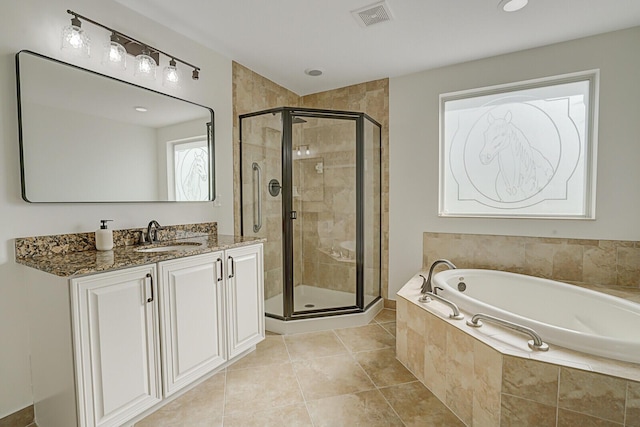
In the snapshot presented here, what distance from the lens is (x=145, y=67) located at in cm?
203

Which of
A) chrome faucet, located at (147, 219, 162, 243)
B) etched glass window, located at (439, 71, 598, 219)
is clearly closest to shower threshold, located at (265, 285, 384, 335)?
chrome faucet, located at (147, 219, 162, 243)

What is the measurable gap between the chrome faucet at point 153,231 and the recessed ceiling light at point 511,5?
276 centimetres

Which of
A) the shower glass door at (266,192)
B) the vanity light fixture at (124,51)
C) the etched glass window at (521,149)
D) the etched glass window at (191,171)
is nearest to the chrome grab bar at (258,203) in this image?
the shower glass door at (266,192)

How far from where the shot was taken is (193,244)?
2.16 meters

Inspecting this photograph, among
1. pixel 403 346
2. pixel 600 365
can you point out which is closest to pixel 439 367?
pixel 403 346

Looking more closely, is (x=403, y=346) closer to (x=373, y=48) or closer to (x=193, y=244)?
(x=193, y=244)

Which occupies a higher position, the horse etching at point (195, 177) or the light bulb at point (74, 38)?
the light bulb at point (74, 38)

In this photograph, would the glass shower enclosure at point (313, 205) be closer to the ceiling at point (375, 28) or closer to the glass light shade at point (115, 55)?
the ceiling at point (375, 28)

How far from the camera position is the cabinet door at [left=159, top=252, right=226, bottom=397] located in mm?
1680

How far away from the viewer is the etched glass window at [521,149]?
2.52 meters

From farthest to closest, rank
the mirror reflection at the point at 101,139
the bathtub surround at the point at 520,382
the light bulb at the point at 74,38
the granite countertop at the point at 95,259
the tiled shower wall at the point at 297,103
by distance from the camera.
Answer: the tiled shower wall at the point at 297,103 → the light bulb at the point at 74,38 → the mirror reflection at the point at 101,139 → the granite countertop at the point at 95,259 → the bathtub surround at the point at 520,382

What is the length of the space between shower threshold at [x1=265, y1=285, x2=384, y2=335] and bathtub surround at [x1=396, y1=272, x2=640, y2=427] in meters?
1.07

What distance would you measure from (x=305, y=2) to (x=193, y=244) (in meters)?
1.83

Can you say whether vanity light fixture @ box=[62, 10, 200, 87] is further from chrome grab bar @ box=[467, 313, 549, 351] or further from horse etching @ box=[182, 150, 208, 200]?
chrome grab bar @ box=[467, 313, 549, 351]
